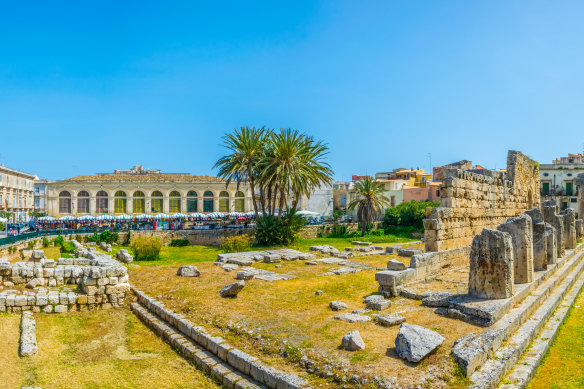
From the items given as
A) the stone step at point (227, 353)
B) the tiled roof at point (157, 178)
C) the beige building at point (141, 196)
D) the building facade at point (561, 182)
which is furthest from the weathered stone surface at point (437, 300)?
the tiled roof at point (157, 178)

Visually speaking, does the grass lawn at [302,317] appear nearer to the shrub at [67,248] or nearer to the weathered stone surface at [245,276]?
the weathered stone surface at [245,276]

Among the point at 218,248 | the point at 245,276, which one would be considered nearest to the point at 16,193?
the point at 218,248

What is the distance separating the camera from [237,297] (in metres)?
10.6

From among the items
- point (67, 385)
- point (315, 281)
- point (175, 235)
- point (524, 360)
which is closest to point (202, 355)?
point (67, 385)

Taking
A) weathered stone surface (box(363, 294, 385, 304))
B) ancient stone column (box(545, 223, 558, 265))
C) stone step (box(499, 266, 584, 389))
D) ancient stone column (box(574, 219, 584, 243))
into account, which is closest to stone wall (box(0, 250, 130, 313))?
weathered stone surface (box(363, 294, 385, 304))

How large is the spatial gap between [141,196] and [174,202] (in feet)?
13.5

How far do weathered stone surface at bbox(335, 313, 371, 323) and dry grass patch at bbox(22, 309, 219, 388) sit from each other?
277 cm

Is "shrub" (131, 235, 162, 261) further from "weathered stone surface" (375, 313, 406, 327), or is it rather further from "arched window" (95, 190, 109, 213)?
"arched window" (95, 190, 109, 213)

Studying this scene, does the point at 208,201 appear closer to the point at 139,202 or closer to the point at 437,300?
the point at 139,202

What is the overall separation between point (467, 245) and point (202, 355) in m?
10.4

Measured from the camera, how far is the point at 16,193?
58875 mm

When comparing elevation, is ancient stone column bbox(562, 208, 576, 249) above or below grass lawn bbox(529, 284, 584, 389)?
above

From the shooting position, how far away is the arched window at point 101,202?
5162 centimetres

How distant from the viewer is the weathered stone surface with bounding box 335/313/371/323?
309 inches
